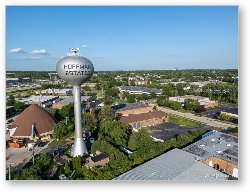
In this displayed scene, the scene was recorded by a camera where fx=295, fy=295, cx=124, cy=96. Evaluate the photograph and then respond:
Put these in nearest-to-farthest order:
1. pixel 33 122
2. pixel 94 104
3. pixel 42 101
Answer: pixel 33 122
pixel 94 104
pixel 42 101

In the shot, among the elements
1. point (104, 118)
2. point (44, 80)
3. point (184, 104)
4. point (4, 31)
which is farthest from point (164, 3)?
point (44, 80)

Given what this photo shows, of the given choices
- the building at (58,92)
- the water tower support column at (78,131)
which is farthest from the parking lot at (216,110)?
the building at (58,92)

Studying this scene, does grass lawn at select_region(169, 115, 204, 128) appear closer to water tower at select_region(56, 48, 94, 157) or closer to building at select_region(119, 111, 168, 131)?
building at select_region(119, 111, 168, 131)

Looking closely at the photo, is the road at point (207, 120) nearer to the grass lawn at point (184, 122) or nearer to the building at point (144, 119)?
the grass lawn at point (184, 122)

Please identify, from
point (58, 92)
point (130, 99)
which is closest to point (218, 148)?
point (130, 99)

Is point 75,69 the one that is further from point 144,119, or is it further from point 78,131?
point 144,119

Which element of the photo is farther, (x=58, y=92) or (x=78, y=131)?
(x=58, y=92)

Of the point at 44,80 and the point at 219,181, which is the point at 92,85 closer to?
the point at 44,80
